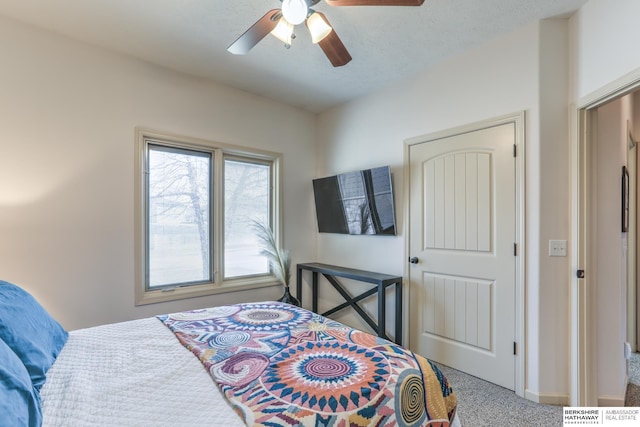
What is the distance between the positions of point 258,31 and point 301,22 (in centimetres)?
26

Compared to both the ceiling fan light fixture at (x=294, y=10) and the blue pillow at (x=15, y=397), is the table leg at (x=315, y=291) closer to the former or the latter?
the ceiling fan light fixture at (x=294, y=10)

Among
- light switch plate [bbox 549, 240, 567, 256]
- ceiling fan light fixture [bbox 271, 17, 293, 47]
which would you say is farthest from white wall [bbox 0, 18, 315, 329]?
light switch plate [bbox 549, 240, 567, 256]

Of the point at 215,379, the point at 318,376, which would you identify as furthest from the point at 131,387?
the point at 318,376

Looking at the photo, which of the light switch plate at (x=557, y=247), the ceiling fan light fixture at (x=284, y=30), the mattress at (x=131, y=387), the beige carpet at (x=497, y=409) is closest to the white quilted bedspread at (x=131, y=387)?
the mattress at (x=131, y=387)

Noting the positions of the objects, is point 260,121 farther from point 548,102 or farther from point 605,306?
point 605,306

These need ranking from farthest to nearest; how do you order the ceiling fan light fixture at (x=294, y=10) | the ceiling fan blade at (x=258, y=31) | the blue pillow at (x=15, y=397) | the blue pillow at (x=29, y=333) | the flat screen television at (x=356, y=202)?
the flat screen television at (x=356, y=202) < the ceiling fan blade at (x=258, y=31) < the ceiling fan light fixture at (x=294, y=10) < the blue pillow at (x=29, y=333) < the blue pillow at (x=15, y=397)

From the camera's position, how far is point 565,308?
2.06 m

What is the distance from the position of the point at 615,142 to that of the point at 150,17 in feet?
10.7

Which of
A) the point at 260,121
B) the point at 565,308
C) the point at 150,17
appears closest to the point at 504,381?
the point at 565,308

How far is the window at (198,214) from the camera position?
2.72 m

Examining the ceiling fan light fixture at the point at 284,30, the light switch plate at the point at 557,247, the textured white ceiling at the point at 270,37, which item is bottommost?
the light switch plate at the point at 557,247

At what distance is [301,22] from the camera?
66.4 inches

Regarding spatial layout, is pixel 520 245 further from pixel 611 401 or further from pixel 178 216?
pixel 178 216

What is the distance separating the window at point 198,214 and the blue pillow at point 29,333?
1168 millimetres
